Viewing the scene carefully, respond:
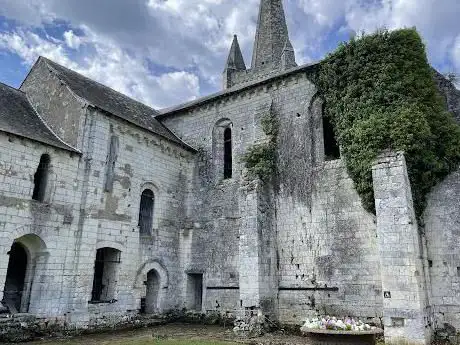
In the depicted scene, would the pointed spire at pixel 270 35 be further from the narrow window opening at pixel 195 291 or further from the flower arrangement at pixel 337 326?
the flower arrangement at pixel 337 326

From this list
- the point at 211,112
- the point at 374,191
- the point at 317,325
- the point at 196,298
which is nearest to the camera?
the point at 317,325

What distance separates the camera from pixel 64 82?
14.3 metres

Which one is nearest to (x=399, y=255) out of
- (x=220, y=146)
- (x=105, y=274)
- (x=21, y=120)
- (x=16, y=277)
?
(x=220, y=146)

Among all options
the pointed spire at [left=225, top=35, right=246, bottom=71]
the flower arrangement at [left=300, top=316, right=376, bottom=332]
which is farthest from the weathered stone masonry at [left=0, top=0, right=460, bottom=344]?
the pointed spire at [left=225, top=35, right=246, bottom=71]

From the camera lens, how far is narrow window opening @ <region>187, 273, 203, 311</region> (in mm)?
15562

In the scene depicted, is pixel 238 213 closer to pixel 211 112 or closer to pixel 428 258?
pixel 211 112

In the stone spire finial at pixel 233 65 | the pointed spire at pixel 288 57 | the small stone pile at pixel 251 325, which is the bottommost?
the small stone pile at pixel 251 325

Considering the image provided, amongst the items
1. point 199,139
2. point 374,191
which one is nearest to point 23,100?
point 199,139

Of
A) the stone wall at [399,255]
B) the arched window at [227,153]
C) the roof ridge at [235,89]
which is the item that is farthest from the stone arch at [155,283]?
the stone wall at [399,255]

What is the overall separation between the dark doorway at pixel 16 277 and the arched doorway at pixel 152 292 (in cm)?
441

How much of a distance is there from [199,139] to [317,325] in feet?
37.7

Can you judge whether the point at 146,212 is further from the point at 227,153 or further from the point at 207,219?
the point at 227,153

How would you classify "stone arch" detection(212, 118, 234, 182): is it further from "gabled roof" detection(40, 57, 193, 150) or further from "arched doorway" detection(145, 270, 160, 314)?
"arched doorway" detection(145, 270, 160, 314)

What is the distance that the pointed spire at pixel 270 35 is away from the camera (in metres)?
28.8
